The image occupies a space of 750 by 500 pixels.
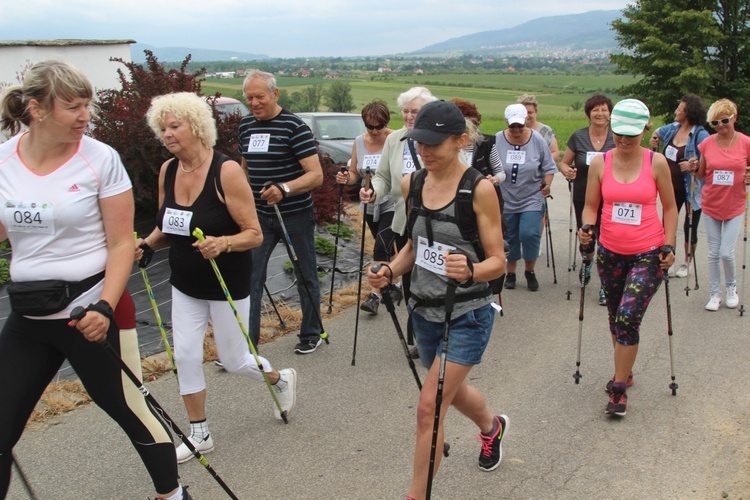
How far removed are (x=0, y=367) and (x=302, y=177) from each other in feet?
9.31

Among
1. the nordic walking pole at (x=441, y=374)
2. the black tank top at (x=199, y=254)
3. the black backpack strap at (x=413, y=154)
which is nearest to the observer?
the nordic walking pole at (x=441, y=374)

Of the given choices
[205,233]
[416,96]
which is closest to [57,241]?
[205,233]

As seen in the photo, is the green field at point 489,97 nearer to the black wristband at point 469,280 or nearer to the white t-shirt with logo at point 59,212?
the black wristband at point 469,280

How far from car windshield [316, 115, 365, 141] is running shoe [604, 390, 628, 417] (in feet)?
36.4

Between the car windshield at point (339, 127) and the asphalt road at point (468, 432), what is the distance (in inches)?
376

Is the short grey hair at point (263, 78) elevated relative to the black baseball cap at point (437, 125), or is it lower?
elevated

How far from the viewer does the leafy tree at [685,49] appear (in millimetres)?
24594

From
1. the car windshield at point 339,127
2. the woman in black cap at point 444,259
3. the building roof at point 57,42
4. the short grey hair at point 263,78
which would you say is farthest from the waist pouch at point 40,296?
the car windshield at point 339,127

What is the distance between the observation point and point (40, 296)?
297 cm

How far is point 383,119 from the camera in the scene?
21.4ft

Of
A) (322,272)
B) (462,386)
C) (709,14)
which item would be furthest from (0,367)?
(709,14)

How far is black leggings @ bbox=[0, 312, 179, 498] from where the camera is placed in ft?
9.91

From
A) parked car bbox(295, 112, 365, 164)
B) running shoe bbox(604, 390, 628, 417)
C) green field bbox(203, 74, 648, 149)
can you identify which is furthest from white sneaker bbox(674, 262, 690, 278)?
green field bbox(203, 74, 648, 149)

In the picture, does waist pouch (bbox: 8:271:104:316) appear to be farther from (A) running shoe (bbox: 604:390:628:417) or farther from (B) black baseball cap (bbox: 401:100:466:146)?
(A) running shoe (bbox: 604:390:628:417)
